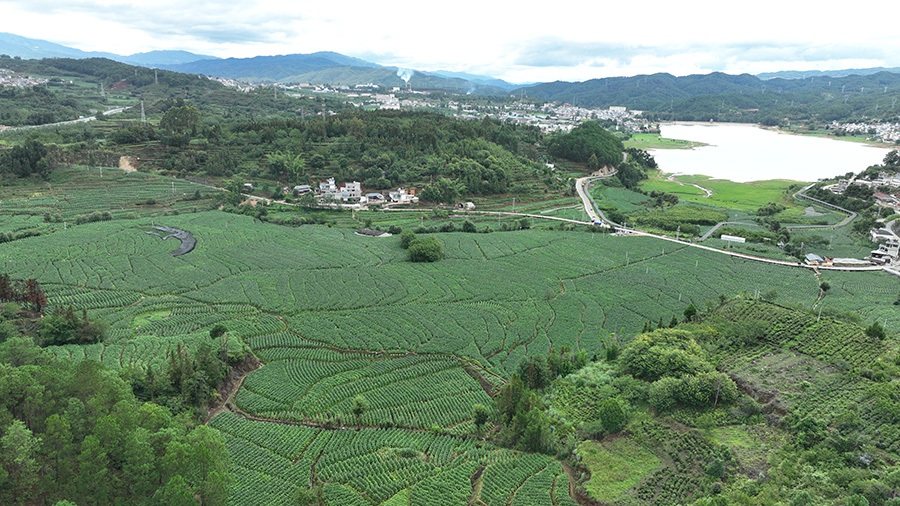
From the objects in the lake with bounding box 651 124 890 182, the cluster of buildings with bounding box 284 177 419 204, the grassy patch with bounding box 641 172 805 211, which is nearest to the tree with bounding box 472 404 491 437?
the cluster of buildings with bounding box 284 177 419 204

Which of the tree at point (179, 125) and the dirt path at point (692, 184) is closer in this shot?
the tree at point (179, 125)

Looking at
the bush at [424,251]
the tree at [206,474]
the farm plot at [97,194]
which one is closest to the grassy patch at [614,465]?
the tree at [206,474]

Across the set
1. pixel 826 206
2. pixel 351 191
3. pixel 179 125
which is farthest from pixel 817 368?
pixel 179 125

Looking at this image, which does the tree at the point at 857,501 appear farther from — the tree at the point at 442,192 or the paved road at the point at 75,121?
the paved road at the point at 75,121

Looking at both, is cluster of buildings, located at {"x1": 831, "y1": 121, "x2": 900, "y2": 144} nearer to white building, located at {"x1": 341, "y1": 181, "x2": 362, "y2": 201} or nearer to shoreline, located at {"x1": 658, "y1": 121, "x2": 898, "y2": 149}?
shoreline, located at {"x1": 658, "y1": 121, "x2": 898, "y2": 149}

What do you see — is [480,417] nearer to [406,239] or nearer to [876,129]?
[406,239]

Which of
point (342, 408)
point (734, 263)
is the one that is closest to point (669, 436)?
point (342, 408)
